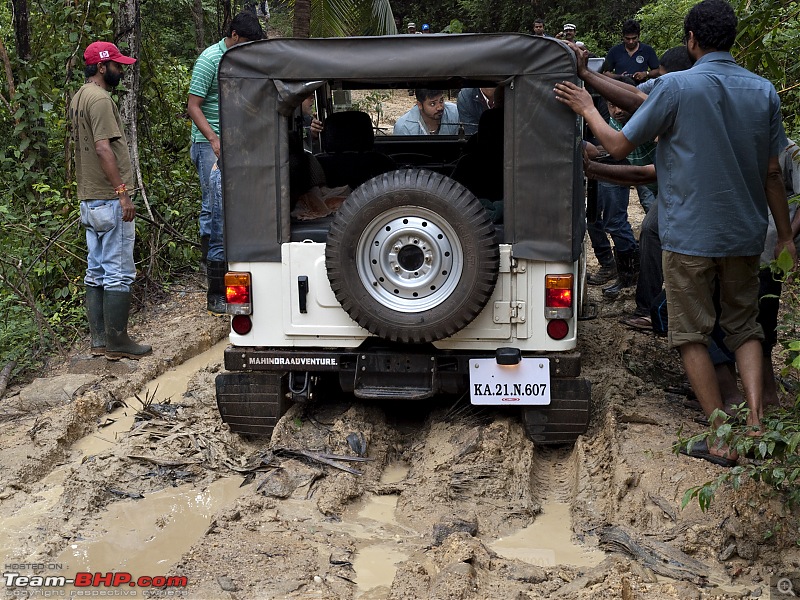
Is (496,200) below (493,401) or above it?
above

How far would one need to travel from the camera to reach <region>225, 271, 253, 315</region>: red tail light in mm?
5047

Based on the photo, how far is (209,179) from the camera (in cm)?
794

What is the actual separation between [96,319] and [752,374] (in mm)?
4515

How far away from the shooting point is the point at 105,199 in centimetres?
661

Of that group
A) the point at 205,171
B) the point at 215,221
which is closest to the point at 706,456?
the point at 215,221

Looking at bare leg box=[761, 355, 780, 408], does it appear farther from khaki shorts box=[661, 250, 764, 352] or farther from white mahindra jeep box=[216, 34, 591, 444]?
white mahindra jeep box=[216, 34, 591, 444]

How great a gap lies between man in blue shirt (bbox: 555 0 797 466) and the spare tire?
0.78 m

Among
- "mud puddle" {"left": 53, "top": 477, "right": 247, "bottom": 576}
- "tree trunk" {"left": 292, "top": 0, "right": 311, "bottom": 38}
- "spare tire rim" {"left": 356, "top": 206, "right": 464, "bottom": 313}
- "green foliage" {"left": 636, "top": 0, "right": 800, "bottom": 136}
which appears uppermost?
"tree trunk" {"left": 292, "top": 0, "right": 311, "bottom": 38}

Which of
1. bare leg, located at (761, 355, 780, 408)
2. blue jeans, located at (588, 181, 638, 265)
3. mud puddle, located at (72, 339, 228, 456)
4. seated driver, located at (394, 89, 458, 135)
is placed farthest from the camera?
blue jeans, located at (588, 181, 638, 265)

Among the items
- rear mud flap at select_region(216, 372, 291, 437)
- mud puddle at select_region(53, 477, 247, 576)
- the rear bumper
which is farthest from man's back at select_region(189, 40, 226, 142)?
mud puddle at select_region(53, 477, 247, 576)

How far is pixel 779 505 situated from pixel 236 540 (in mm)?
2260

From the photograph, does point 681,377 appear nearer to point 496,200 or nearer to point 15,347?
point 496,200

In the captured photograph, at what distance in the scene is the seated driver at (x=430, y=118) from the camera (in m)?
8.10

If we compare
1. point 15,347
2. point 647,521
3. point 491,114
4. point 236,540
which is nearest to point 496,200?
point 491,114
